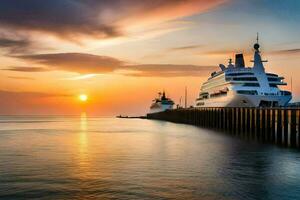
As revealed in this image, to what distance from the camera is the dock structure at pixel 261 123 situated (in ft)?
139

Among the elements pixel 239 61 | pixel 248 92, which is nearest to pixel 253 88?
pixel 248 92

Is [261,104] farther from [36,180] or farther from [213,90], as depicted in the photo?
[36,180]

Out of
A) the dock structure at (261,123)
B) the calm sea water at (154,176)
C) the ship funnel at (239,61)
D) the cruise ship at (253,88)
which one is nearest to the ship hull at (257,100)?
the cruise ship at (253,88)

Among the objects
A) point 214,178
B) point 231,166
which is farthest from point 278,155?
point 214,178

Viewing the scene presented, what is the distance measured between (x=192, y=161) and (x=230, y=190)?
452 inches

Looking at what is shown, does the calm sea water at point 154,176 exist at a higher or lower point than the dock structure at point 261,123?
lower

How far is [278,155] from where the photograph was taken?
34.1m

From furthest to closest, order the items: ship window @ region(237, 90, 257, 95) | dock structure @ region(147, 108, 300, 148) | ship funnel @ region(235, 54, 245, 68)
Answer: ship funnel @ region(235, 54, 245, 68) → ship window @ region(237, 90, 257, 95) → dock structure @ region(147, 108, 300, 148)

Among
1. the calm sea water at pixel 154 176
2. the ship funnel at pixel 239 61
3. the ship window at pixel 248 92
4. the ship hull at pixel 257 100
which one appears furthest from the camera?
the ship funnel at pixel 239 61

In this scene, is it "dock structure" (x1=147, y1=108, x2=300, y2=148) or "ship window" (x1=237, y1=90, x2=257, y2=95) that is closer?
"dock structure" (x1=147, y1=108, x2=300, y2=148)

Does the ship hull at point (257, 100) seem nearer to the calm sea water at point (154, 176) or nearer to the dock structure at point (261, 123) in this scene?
the dock structure at point (261, 123)

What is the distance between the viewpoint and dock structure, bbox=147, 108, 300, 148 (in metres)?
42.2

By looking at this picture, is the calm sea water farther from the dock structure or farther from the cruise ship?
the cruise ship

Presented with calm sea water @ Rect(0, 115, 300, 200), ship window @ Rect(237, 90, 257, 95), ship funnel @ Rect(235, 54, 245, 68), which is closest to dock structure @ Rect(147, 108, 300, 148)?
ship window @ Rect(237, 90, 257, 95)
